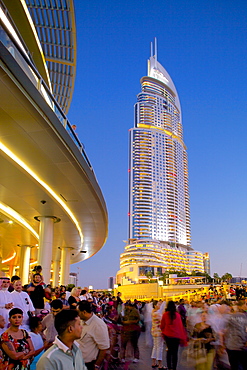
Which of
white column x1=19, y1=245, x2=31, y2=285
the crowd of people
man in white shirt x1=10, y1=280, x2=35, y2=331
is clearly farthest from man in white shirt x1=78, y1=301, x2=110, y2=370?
white column x1=19, y1=245, x2=31, y2=285

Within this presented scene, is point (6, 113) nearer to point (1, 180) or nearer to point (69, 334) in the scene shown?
point (1, 180)

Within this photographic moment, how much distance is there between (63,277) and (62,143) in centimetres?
2095

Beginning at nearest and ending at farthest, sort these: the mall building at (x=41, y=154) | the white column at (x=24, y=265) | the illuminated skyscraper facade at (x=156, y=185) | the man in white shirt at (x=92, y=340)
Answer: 1. the man in white shirt at (x=92, y=340)
2. the mall building at (x=41, y=154)
3. the white column at (x=24, y=265)
4. the illuminated skyscraper facade at (x=156, y=185)

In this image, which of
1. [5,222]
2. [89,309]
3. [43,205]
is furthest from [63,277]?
[89,309]

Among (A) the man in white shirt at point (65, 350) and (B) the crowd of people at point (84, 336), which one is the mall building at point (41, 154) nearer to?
(B) the crowd of people at point (84, 336)

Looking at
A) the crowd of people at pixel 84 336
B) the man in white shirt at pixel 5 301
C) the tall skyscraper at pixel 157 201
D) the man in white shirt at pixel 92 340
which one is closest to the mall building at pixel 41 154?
the crowd of people at pixel 84 336

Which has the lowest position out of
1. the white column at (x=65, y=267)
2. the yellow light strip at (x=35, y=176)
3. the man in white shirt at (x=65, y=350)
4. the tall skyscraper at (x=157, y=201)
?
the man in white shirt at (x=65, y=350)

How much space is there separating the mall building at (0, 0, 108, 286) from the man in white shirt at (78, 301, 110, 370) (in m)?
4.66

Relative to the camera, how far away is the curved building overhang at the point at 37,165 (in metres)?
7.70

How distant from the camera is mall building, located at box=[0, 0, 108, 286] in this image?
7812 millimetres

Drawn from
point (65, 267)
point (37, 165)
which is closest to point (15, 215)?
point (37, 165)

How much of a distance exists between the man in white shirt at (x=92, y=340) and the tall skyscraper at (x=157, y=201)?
140m

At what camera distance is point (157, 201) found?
17062 cm

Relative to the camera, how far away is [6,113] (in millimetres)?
8188
